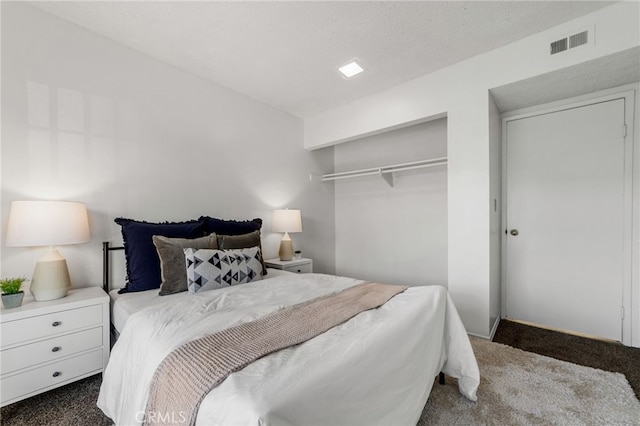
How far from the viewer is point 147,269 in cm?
210

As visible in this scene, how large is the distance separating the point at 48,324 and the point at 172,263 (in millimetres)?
716

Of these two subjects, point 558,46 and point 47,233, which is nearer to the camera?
point 47,233

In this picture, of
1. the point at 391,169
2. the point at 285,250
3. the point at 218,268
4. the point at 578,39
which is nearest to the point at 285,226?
the point at 285,250

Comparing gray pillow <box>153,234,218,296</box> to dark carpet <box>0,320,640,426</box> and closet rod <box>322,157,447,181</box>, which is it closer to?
dark carpet <box>0,320,640,426</box>

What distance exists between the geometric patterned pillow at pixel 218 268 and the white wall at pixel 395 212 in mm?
2149

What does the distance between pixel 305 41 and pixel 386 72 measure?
0.94m

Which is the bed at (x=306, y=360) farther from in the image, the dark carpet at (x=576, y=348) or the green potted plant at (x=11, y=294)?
the dark carpet at (x=576, y=348)

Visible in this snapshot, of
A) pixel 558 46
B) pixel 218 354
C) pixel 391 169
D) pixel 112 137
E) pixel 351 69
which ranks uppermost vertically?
pixel 351 69

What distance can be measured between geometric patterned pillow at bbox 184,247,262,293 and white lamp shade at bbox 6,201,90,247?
2.35 ft

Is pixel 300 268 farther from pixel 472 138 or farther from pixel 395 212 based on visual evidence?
pixel 472 138

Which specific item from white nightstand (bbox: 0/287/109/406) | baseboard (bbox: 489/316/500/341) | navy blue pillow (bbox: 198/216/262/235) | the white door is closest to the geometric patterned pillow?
navy blue pillow (bbox: 198/216/262/235)

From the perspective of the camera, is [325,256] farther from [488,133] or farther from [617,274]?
[617,274]

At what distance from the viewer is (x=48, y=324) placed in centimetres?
164

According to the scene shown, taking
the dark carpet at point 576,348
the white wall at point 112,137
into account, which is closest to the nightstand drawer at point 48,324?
the white wall at point 112,137
